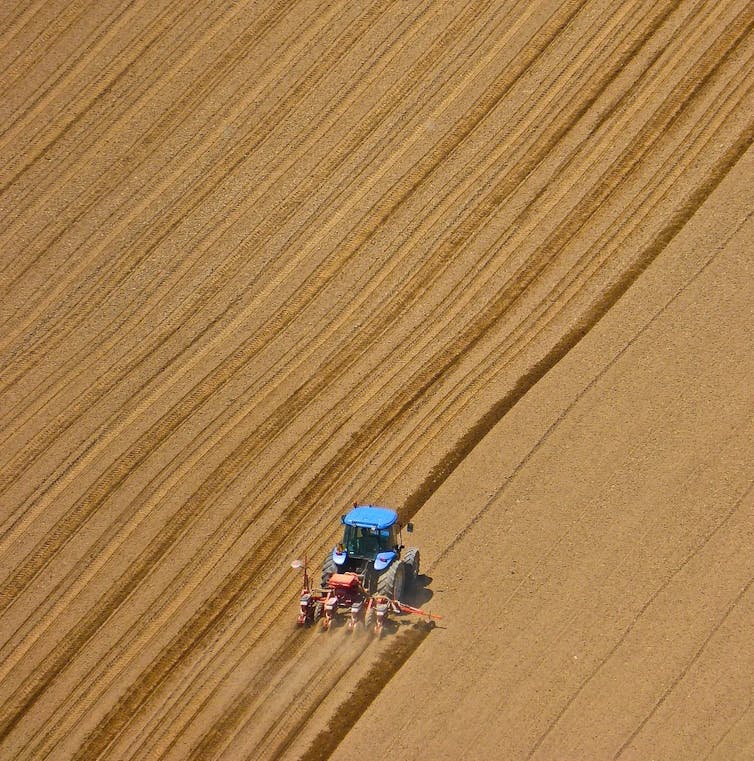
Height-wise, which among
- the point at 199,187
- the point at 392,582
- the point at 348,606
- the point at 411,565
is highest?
the point at 199,187

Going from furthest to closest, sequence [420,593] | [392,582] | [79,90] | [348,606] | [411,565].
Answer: [79,90] → [420,593] → [411,565] → [348,606] → [392,582]

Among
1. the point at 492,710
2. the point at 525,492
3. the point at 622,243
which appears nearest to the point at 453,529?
the point at 525,492

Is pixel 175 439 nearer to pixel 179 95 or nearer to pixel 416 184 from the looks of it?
pixel 416 184

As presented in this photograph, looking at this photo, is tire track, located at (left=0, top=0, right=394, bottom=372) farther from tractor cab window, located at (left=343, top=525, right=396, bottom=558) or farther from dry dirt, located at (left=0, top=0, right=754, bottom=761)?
tractor cab window, located at (left=343, top=525, right=396, bottom=558)

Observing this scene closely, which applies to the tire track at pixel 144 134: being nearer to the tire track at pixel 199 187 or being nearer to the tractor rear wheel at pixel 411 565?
the tire track at pixel 199 187

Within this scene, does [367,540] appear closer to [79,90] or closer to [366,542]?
[366,542]

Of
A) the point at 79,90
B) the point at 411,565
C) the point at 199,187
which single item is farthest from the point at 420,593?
the point at 79,90
